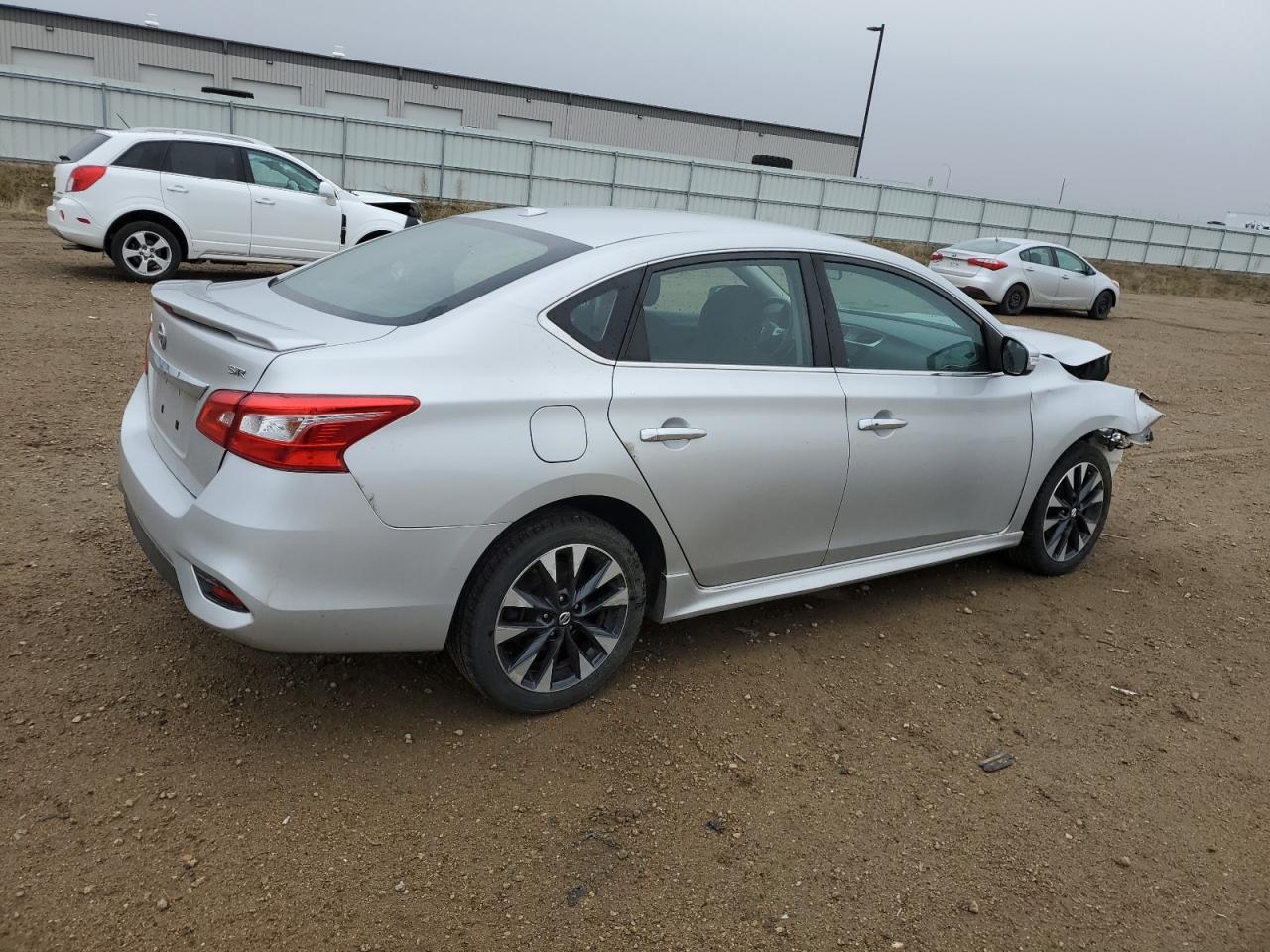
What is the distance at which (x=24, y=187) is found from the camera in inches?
754

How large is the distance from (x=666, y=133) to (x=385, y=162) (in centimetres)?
2457

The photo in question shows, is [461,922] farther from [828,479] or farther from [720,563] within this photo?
[828,479]

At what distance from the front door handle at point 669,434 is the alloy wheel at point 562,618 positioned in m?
0.40

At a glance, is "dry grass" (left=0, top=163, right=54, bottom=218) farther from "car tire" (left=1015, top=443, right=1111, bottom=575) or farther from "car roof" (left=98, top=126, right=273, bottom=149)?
"car tire" (left=1015, top=443, right=1111, bottom=575)

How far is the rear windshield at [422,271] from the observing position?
3303mm

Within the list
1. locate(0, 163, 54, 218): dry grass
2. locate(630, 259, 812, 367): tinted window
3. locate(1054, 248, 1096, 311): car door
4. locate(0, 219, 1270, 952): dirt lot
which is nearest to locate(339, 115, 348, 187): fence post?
locate(0, 163, 54, 218): dry grass

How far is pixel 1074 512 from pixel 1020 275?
14.3 m

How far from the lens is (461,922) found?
2.52m

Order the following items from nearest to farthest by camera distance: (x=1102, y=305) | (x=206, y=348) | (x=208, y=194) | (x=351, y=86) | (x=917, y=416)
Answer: (x=206, y=348)
(x=917, y=416)
(x=208, y=194)
(x=1102, y=305)
(x=351, y=86)

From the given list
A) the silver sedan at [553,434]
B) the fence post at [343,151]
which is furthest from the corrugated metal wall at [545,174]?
the silver sedan at [553,434]

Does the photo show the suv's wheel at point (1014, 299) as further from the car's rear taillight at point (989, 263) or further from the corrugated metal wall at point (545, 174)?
the corrugated metal wall at point (545, 174)

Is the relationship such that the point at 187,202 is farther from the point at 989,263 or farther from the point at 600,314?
the point at 989,263

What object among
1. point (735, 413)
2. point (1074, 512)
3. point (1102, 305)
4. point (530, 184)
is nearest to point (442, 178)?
point (530, 184)

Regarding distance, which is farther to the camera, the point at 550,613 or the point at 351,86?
the point at 351,86
